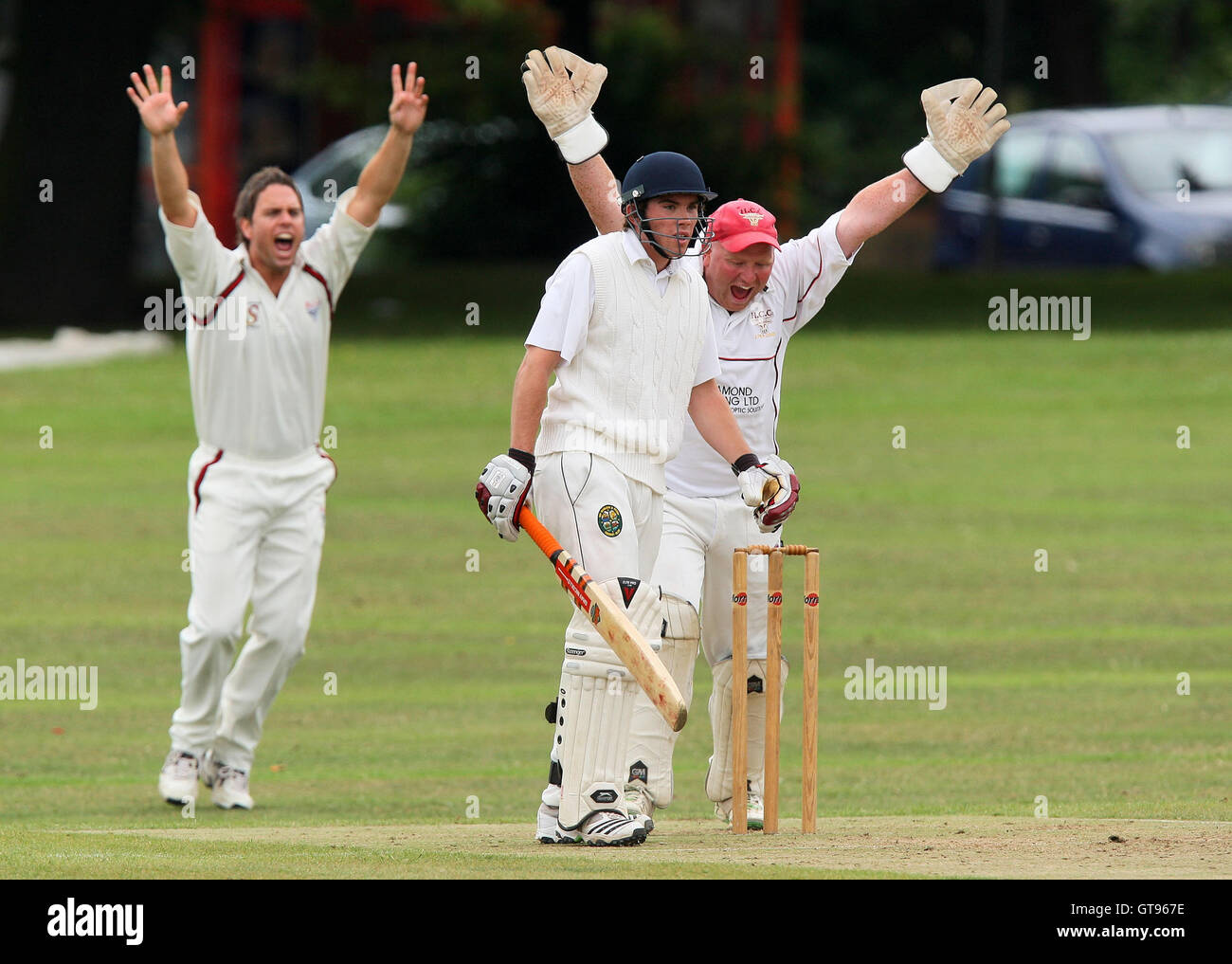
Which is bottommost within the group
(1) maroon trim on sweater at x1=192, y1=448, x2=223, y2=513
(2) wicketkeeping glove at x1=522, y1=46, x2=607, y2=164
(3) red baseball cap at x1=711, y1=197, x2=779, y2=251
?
(1) maroon trim on sweater at x1=192, y1=448, x2=223, y2=513

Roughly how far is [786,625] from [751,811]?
4662mm

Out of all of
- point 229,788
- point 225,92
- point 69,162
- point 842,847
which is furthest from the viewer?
point 225,92

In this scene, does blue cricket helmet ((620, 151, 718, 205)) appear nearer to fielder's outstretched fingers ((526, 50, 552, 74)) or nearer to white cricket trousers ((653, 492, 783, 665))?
fielder's outstretched fingers ((526, 50, 552, 74))

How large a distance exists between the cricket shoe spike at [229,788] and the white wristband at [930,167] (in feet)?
11.0

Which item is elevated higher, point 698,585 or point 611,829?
point 698,585

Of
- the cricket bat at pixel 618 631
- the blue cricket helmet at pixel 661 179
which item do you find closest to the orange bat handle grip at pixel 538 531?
the cricket bat at pixel 618 631

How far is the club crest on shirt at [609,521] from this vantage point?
275 inches

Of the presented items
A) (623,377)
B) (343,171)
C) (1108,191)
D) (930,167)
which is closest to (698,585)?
(623,377)

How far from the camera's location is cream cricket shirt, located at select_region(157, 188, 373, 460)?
8477mm

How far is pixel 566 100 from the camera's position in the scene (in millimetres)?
7672

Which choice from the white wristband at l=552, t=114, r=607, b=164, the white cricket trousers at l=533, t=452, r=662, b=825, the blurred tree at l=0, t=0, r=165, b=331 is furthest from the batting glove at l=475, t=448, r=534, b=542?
the blurred tree at l=0, t=0, r=165, b=331

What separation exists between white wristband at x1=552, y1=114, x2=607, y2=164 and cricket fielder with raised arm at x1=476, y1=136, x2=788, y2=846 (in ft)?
1.57

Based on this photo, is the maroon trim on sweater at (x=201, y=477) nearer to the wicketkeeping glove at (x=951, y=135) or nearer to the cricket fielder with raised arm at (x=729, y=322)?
the cricket fielder with raised arm at (x=729, y=322)

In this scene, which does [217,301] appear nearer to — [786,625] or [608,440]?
[608,440]
